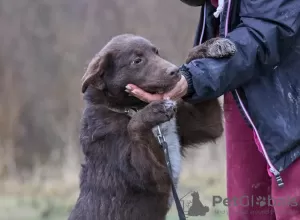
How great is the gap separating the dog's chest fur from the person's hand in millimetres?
247

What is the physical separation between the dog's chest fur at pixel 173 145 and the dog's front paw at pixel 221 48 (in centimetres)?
61

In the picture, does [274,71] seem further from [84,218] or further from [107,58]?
[84,218]

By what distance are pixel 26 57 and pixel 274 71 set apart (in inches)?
346

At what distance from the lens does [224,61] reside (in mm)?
3625

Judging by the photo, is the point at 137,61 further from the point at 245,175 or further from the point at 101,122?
the point at 245,175

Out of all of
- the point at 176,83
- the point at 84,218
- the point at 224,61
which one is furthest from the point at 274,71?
the point at 84,218

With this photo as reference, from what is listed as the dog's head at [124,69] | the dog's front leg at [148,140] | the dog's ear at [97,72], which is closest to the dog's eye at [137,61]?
the dog's head at [124,69]

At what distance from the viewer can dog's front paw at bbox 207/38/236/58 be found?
358cm

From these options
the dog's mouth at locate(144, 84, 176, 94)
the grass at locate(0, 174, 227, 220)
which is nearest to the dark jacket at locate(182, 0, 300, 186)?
the dog's mouth at locate(144, 84, 176, 94)

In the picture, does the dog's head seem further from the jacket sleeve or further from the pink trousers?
the pink trousers

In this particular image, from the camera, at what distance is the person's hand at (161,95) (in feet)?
12.0

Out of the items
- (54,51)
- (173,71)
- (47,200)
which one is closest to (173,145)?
(173,71)

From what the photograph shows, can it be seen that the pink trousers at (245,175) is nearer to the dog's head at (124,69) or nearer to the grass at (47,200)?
the dog's head at (124,69)

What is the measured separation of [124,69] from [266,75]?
0.90 meters
